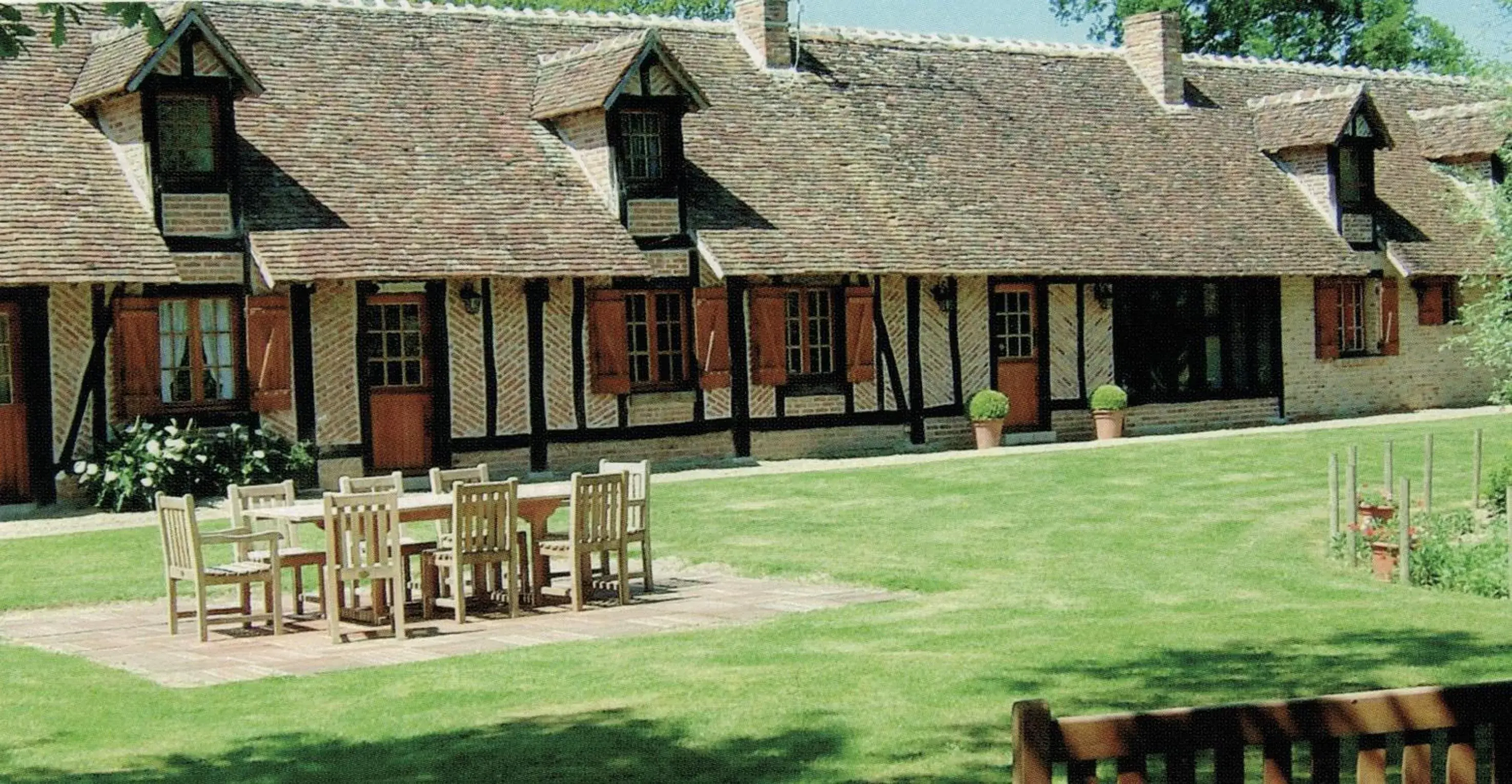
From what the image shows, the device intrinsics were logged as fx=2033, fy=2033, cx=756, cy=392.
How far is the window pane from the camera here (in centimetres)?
2070

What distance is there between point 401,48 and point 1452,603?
628 inches

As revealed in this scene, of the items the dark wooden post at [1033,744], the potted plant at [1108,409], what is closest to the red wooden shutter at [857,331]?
the potted plant at [1108,409]

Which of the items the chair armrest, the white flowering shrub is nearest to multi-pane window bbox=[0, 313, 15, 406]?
the white flowering shrub

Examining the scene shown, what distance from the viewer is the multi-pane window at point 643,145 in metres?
23.7

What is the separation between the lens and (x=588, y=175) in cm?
2386

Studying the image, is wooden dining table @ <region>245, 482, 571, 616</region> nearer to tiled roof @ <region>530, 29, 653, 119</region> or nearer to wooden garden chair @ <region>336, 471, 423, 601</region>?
wooden garden chair @ <region>336, 471, 423, 601</region>

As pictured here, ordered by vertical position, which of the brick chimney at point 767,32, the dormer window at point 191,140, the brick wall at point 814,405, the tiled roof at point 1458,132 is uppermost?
the brick chimney at point 767,32

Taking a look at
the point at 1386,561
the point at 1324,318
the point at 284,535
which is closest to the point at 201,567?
the point at 284,535

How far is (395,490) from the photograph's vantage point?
42.9 feet

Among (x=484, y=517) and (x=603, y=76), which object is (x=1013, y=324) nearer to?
(x=603, y=76)

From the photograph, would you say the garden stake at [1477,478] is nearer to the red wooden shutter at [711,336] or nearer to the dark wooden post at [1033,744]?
the red wooden shutter at [711,336]

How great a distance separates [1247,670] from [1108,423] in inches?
685

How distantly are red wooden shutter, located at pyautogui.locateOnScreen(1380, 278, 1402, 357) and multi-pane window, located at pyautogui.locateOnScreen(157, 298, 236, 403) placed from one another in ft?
56.9

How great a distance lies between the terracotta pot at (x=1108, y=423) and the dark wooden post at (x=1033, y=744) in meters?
22.7
